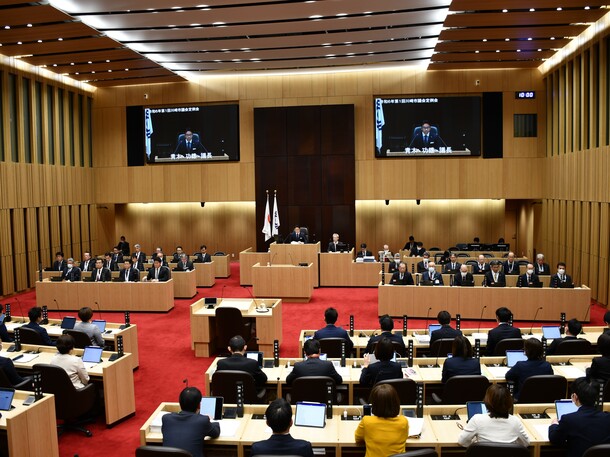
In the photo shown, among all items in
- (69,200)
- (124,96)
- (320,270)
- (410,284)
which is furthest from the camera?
(124,96)

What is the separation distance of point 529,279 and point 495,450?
29.1 ft

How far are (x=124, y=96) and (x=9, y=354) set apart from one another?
48.1 feet

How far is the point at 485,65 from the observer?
58.3 ft

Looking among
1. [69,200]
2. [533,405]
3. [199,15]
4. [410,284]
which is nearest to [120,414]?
[533,405]

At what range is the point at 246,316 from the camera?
955 cm

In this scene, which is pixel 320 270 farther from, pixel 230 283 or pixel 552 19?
pixel 552 19

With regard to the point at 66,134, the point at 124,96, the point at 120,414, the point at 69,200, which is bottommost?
the point at 120,414

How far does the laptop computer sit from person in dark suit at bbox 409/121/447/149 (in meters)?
14.9

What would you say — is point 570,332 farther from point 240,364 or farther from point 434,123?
point 434,123

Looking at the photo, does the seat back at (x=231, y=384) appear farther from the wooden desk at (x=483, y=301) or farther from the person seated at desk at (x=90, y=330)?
the wooden desk at (x=483, y=301)

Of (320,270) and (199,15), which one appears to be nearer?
(199,15)

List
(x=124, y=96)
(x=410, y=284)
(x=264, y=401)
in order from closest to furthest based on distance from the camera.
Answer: (x=264, y=401) < (x=410, y=284) < (x=124, y=96)

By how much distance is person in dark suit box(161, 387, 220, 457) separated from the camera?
4.29 metres

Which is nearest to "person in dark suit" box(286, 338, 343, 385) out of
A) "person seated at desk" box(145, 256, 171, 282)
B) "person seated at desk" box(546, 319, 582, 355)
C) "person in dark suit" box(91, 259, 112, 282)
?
"person seated at desk" box(546, 319, 582, 355)
